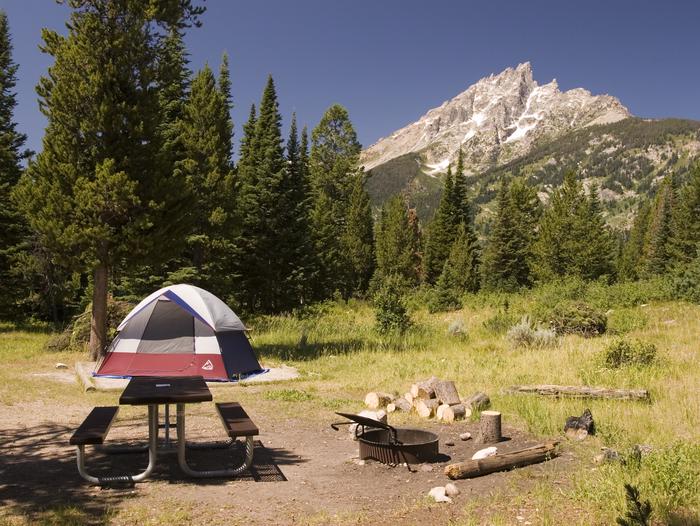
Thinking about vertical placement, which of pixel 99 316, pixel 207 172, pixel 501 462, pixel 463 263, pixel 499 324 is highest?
pixel 207 172


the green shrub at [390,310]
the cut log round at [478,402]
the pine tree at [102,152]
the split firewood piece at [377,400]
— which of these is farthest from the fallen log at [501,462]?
the green shrub at [390,310]

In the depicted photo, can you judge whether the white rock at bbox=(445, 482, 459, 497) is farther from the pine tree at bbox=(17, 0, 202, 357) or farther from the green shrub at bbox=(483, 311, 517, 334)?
the green shrub at bbox=(483, 311, 517, 334)

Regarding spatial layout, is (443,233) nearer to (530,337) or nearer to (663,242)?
(663,242)

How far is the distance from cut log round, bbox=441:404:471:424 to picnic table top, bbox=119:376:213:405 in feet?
12.7

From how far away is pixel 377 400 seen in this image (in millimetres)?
9234

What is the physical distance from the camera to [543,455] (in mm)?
6250

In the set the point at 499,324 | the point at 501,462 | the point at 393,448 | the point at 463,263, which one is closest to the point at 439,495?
the point at 501,462

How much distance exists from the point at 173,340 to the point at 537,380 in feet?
24.4

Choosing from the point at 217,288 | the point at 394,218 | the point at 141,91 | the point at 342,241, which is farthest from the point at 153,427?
the point at 394,218

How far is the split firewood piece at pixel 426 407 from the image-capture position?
28.6 feet

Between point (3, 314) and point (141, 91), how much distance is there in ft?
51.5

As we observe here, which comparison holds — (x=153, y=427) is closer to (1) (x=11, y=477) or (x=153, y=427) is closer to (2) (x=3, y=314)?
(1) (x=11, y=477)

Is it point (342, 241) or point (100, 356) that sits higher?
point (342, 241)

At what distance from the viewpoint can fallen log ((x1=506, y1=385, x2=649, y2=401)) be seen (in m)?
8.67
